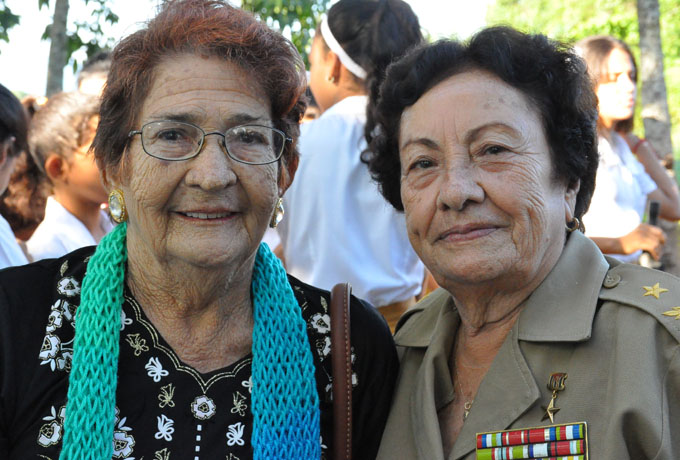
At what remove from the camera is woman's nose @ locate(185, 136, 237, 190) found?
8.05ft

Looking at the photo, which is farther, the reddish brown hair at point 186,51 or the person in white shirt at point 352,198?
the person in white shirt at point 352,198

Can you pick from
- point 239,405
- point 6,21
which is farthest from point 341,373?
point 6,21

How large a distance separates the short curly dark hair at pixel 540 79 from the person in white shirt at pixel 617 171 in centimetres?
225

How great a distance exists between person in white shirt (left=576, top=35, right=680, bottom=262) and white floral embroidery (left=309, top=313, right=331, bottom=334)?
9.02 ft

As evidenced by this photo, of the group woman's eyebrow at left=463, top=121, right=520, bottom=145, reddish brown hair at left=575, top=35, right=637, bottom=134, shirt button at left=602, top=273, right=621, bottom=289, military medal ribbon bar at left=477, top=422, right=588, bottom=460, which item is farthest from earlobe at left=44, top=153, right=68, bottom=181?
reddish brown hair at left=575, top=35, right=637, bottom=134

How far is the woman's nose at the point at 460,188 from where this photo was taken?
244cm

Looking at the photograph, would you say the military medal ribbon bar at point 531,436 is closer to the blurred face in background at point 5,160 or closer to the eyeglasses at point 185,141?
the eyeglasses at point 185,141

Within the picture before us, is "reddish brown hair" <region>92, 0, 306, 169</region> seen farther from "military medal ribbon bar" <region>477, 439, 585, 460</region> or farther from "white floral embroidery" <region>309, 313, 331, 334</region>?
"military medal ribbon bar" <region>477, 439, 585, 460</region>

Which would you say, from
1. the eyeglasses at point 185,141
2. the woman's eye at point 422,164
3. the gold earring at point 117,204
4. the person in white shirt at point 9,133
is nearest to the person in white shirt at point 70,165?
the person in white shirt at point 9,133

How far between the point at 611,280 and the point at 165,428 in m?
1.45

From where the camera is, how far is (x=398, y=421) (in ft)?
8.63

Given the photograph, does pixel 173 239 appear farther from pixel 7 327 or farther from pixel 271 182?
pixel 7 327

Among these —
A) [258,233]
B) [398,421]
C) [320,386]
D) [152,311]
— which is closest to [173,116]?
[258,233]

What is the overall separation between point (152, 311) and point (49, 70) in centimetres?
510
